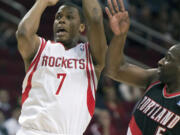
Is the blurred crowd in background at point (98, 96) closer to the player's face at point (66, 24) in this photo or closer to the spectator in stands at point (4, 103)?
the spectator in stands at point (4, 103)

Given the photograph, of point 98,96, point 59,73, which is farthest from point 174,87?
point 98,96

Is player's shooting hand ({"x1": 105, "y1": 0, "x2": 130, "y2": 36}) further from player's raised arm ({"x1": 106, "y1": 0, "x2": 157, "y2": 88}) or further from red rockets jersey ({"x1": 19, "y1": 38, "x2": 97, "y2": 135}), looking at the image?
red rockets jersey ({"x1": 19, "y1": 38, "x2": 97, "y2": 135})

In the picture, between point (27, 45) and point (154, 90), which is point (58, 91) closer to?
point (27, 45)

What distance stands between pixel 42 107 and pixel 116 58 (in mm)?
815

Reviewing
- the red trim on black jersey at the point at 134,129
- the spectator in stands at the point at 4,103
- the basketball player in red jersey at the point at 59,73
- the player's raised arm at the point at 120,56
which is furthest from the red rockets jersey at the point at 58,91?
the spectator in stands at the point at 4,103

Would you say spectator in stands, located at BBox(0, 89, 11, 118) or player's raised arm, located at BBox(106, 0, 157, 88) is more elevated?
player's raised arm, located at BBox(106, 0, 157, 88)

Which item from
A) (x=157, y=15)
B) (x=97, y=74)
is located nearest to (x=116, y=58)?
(x=97, y=74)

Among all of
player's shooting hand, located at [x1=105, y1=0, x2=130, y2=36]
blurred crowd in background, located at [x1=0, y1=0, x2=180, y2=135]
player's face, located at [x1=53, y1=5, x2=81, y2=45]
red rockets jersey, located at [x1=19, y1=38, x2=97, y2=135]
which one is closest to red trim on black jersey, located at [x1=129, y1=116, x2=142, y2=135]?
red rockets jersey, located at [x1=19, y1=38, x2=97, y2=135]

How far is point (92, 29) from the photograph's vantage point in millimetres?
3021

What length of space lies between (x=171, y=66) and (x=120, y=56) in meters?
0.46

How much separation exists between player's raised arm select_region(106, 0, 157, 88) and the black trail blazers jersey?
0.17m

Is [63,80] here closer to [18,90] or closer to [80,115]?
[80,115]

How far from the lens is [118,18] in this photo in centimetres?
319

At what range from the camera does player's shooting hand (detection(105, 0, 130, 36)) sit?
3.17 metres
